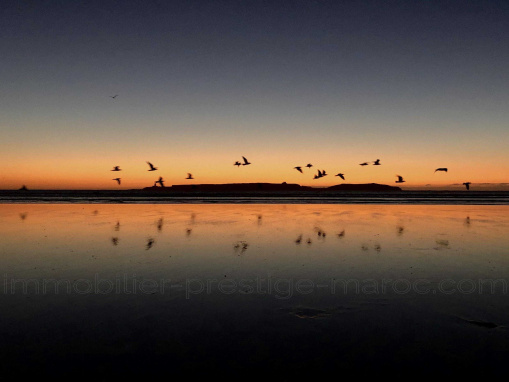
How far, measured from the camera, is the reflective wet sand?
207 inches

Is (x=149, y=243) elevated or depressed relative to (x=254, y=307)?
elevated

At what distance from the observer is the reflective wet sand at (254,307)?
5.25 meters

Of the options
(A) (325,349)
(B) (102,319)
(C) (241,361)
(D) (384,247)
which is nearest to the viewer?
(C) (241,361)

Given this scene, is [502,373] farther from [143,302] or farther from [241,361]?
[143,302]

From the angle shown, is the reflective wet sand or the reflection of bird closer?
the reflective wet sand

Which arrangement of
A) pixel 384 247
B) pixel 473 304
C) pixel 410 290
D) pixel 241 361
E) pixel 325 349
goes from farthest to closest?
pixel 384 247 < pixel 410 290 < pixel 473 304 < pixel 325 349 < pixel 241 361

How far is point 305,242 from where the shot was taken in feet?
49.5

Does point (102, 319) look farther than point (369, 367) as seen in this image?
Yes

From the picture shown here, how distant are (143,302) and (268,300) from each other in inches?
104

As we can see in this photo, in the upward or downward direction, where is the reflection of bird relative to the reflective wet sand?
upward

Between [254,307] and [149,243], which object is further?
[149,243]

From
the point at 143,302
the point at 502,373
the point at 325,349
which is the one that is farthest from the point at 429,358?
the point at 143,302

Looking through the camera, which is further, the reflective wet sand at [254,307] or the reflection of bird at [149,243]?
the reflection of bird at [149,243]

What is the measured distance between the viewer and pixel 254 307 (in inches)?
293
